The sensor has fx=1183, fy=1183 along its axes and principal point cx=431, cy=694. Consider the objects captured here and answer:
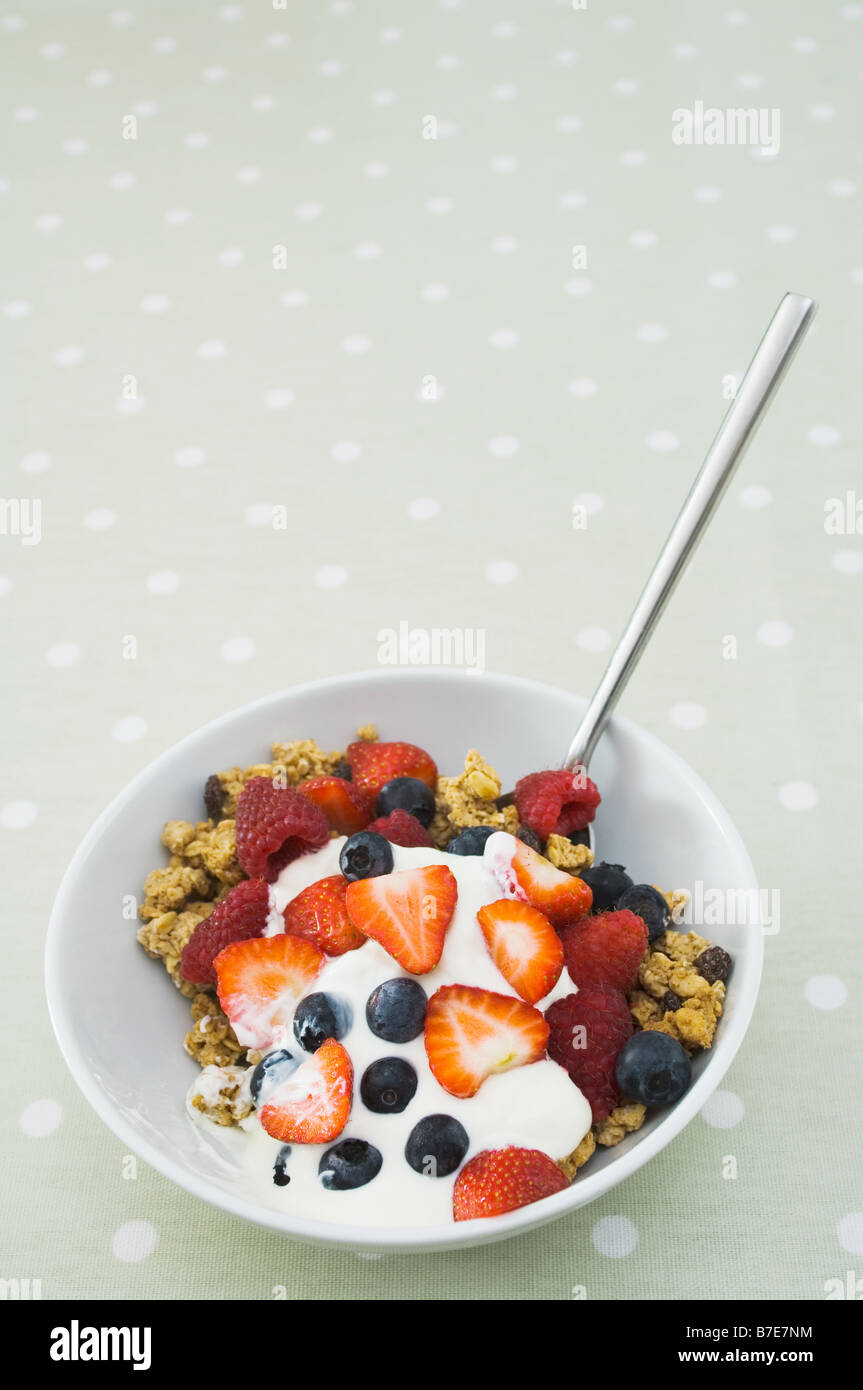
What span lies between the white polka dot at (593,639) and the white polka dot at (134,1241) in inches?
30.9

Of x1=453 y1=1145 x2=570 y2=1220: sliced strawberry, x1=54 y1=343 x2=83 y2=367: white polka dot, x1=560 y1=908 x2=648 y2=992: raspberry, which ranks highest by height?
x1=54 y1=343 x2=83 y2=367: white polka dot

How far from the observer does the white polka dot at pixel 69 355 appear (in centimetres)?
180

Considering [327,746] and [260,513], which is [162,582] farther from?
[327,746]

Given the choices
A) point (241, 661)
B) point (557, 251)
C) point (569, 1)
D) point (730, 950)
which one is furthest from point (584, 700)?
point (569, 1)

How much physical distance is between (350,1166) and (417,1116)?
6cm

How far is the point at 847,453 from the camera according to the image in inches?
63.0

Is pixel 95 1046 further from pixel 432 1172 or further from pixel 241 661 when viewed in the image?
pixel 241 661

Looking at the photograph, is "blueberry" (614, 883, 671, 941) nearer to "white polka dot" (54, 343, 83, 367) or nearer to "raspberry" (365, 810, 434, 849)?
"raspberry" (365, 810, 434, 849)

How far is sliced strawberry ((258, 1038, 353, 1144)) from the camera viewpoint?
2.77ft

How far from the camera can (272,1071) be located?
886mm

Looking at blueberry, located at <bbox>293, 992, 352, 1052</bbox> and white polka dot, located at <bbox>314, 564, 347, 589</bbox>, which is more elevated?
white polka dot, located at <bbox>314, 564, 347, 589</bbox>

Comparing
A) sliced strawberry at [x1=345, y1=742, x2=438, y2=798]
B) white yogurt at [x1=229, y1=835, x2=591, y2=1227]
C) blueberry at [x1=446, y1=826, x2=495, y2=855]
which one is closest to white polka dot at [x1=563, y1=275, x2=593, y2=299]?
sliced strawberry at [x1=345, y1=742, x2=438, y2=798]

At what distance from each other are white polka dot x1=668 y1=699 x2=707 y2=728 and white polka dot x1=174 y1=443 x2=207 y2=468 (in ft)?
2.48

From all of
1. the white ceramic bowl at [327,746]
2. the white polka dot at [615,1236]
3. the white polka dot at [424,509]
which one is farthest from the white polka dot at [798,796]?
the white polka dot at [424,509]
